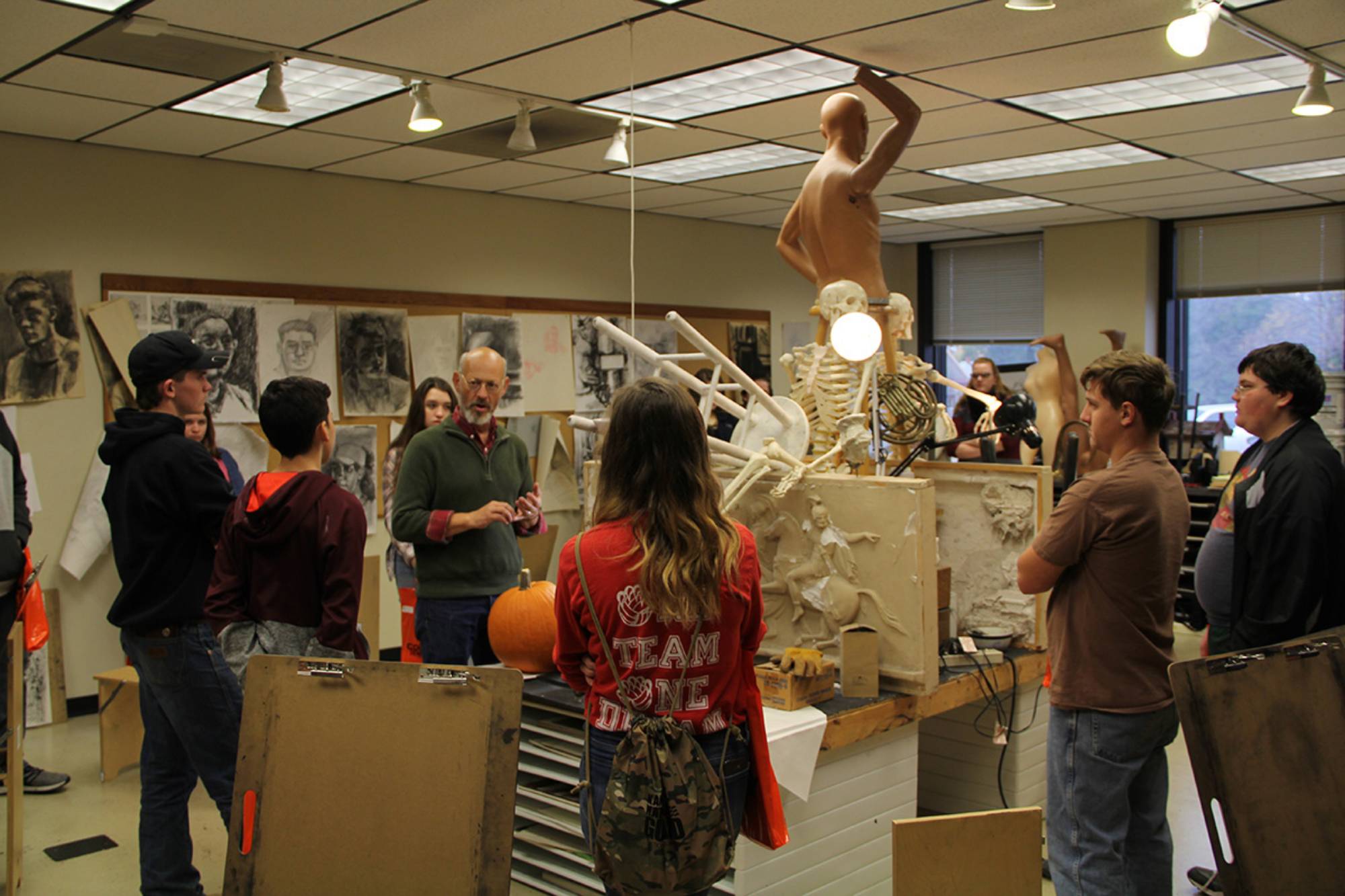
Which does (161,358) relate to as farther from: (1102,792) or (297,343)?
(297,343)

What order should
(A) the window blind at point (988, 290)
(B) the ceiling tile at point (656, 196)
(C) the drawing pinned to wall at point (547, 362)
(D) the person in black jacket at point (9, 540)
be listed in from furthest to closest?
(A) the window blind at point (988, 290)
(C) the drawing pinned to wall at point (547, 362)
(B) the ceiling tile at point (656, 196)
(D) the person in black jacket at point (9, 540)

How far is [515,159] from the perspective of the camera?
19.8ft

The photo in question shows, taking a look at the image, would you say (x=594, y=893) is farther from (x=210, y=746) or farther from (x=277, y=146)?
(x=277, y=146)

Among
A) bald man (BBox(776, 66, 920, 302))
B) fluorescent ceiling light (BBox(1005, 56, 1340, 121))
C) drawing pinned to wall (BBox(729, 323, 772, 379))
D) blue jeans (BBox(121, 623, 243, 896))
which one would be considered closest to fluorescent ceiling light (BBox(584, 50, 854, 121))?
Answer: bald man (BBox(776, 66, 920, 302))

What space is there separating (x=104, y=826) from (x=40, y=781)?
0.59m

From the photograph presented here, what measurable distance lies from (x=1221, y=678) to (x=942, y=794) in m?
2.18

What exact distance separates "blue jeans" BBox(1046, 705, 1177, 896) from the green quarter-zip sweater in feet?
6.03

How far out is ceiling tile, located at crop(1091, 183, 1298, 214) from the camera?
24.3 ft

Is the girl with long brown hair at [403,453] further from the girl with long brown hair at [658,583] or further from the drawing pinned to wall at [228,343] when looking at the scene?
the girl with long brown hair at [658,583]

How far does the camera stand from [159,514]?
289 centimetres

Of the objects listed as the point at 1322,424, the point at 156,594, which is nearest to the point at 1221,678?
the point at 156,594

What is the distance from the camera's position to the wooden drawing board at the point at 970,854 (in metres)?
2.25

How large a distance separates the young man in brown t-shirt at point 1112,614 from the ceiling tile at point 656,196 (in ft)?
14.9

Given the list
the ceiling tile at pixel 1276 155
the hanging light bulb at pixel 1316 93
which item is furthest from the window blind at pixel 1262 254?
the hanging light bulb at pixel 1316 93
